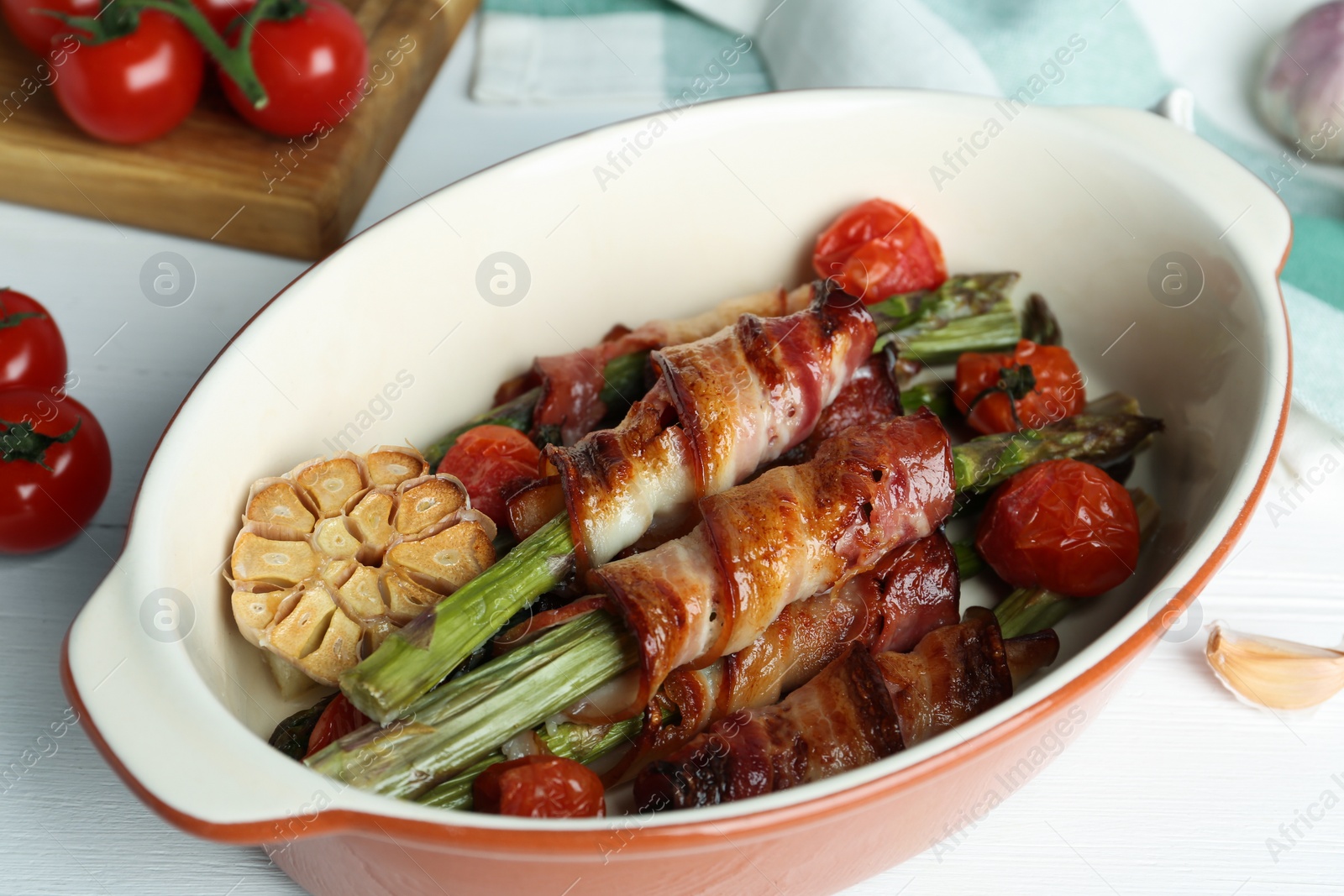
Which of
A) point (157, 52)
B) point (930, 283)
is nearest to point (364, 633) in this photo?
point (930, 283)

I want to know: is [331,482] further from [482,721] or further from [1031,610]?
[1031,610]

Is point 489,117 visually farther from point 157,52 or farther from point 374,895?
point 374,895

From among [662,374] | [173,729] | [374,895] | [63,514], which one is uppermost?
[662,374]

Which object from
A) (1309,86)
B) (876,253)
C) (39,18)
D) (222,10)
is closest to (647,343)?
(876,253)

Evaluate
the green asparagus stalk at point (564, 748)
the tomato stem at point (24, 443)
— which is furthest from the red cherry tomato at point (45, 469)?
the green asparagus stalk at point (564, 748)

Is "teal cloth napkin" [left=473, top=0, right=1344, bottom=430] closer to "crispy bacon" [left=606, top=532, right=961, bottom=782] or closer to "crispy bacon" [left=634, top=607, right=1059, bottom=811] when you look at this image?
"crispy bacon" [left=606, top=532, right=961, bottom=782]

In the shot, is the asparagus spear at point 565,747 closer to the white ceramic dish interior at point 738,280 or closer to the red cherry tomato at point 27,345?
the white ceramic dish interior at point 738,280
